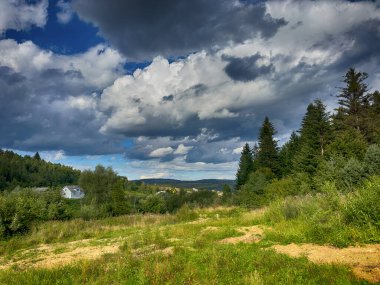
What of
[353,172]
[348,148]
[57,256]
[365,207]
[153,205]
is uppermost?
[348,148]

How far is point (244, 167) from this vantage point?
247ft

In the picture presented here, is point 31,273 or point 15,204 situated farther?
point 15,204

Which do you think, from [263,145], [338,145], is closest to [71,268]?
[338,145]

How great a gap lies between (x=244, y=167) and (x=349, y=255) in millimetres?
66379

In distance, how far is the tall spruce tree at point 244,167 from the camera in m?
74.0

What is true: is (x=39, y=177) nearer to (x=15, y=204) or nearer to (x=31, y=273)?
(x=15, y=204)

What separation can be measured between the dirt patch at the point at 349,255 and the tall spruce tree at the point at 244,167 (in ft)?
205

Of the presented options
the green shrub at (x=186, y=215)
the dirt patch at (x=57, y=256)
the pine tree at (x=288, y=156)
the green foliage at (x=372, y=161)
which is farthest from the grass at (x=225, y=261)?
the pine tree at (x=288, y=156)

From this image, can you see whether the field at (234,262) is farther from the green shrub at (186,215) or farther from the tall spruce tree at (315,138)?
the tall spruce tree at (315,138)

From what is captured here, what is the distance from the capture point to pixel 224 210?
30.8 m

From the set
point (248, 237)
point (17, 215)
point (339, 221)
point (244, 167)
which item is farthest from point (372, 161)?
point (244, 167)

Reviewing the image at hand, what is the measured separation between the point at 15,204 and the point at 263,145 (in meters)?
52.8

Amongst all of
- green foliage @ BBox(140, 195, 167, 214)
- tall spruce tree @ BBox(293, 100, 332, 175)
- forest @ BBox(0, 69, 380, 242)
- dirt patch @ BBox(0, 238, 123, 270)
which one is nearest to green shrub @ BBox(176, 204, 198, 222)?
forest @ BBox(0, 69, 380, 242)

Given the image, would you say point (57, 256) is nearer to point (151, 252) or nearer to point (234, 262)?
point (151, 252)
